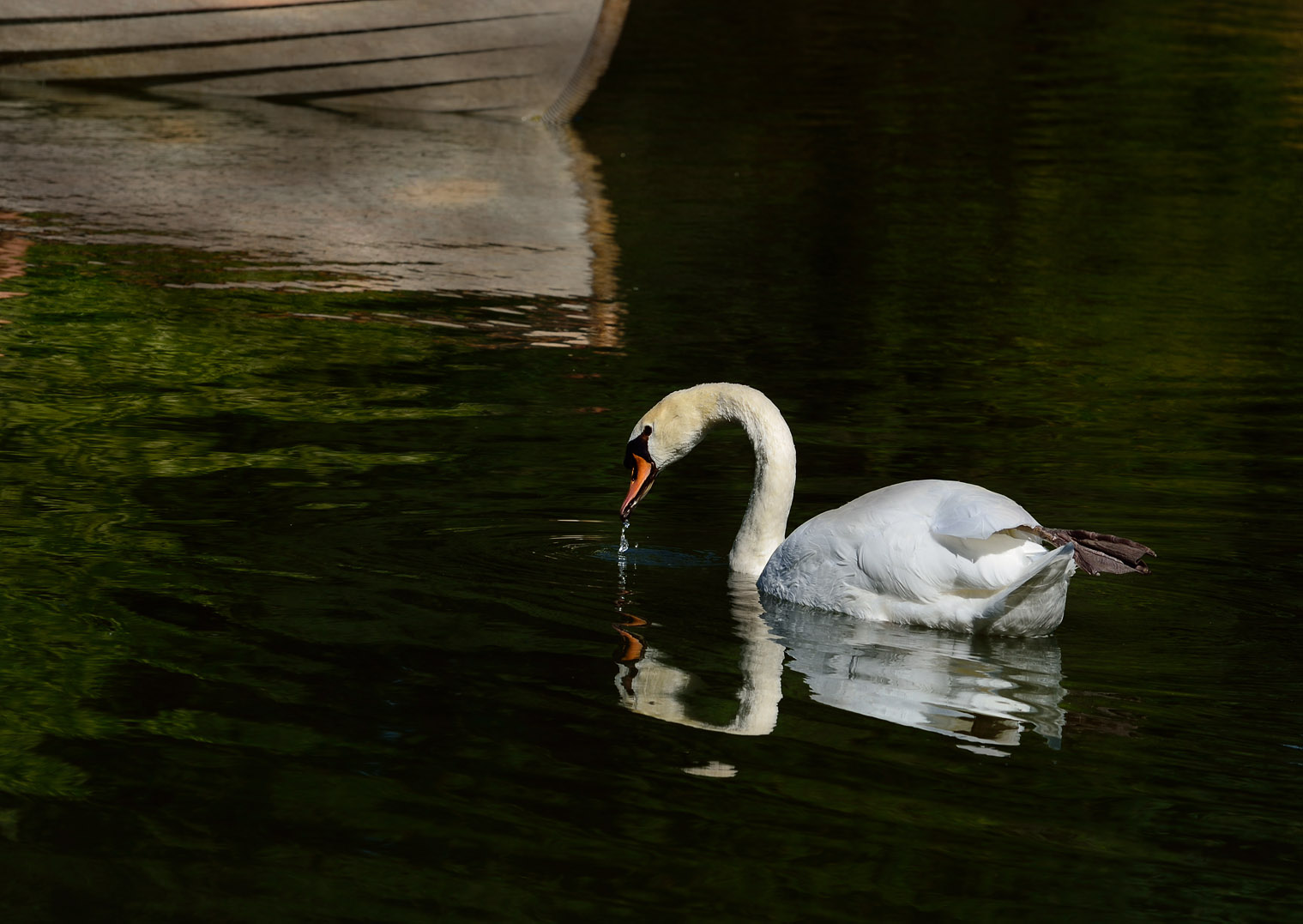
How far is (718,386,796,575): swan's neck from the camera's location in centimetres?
622

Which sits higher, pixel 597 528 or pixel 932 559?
pixel 932 559

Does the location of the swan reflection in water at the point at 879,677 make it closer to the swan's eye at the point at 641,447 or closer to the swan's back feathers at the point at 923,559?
the swan's back feathers at the point at 923,559

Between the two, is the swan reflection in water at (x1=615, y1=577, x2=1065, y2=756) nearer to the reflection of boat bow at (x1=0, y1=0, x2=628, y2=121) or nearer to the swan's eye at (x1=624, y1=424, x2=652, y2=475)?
the swan's eye at (x1=624, y1=424, x2=652, y2=475)

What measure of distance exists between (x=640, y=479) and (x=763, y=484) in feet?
1.45

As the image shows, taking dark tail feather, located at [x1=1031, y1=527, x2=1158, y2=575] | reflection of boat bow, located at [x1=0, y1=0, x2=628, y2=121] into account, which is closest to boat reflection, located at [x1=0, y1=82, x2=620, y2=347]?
reflection of boat bow, located at [x1=0, y1=0, x2=628, y2=121]

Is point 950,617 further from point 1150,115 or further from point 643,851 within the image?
point 1150,115

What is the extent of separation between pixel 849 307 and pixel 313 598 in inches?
220

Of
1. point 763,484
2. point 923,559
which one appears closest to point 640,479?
point 763,484

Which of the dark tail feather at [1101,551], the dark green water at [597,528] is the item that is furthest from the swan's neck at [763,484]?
the dark tail feather at [1101,551]

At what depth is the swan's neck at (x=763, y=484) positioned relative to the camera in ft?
20.4

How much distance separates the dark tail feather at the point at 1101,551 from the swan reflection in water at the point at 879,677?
0.27 meters

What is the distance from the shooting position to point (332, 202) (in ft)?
41.2

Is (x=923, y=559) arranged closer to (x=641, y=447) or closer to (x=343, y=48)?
(x=641, y=447)

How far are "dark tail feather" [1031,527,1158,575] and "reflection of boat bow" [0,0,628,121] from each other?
12.3 m
